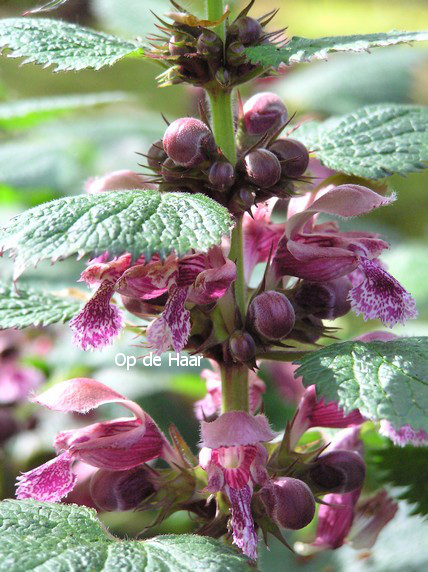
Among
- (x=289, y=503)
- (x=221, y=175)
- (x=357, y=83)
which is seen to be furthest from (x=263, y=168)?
(x=357, y=83)

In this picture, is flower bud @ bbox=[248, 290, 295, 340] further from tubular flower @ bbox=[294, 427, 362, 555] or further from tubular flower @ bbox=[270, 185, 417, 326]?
tubular flower @ bbox=[294, 427, 362, 555]

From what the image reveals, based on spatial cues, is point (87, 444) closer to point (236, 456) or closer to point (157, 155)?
point (236, 456)

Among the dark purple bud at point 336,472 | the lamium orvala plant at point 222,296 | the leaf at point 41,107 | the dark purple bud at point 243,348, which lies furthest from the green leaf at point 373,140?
the leaf at point 41,107

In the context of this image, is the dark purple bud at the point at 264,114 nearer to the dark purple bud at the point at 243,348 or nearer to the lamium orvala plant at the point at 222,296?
the lamium orvala plant at the point at 222,296

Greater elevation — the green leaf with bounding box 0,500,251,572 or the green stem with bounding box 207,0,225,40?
the green stem with bounding box 207,0,225,40

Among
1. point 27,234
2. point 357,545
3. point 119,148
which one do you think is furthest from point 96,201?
point 119,148

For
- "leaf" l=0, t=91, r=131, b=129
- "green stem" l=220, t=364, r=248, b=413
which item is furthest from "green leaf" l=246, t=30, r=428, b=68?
"leaf" l=0, t=91, r=131, b=129

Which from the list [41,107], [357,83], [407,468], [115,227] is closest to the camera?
[115,227]
